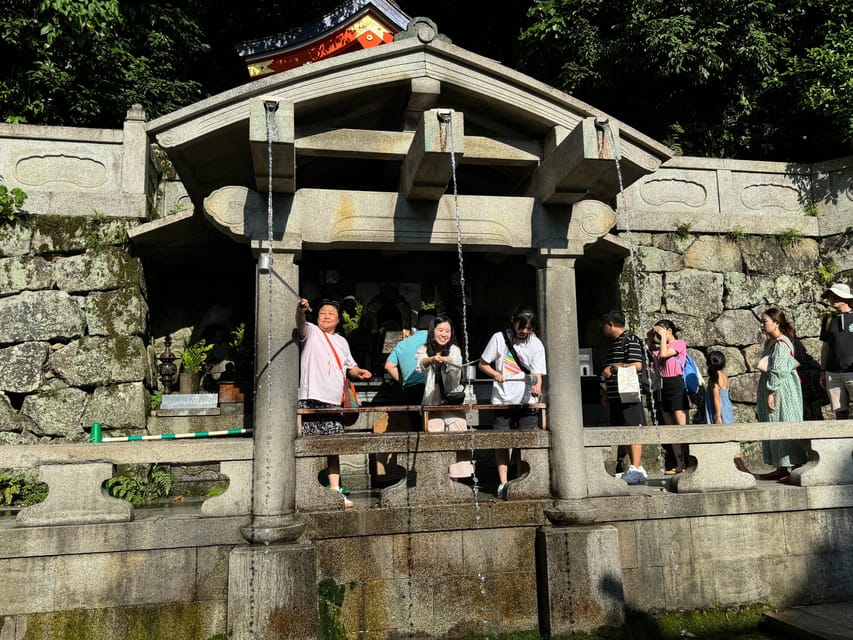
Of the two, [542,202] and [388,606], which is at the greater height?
[542,202]

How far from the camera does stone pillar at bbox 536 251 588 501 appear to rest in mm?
5781

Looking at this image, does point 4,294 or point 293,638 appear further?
point 4,294

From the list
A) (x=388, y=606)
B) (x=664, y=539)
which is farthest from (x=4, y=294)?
(x=664, y=539)

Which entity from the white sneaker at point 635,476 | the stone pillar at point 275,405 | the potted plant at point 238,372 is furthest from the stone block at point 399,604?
the potted plant at point 238,372

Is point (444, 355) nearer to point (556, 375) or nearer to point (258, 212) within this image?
point (556, 375)

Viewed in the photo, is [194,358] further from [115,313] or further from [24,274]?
[24,274]

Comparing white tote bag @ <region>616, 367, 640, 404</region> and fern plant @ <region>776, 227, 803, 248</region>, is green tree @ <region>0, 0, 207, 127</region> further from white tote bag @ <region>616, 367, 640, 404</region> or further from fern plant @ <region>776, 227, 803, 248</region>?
fern plant @ <region>776, 227, 803, 248</region>

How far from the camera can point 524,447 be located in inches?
230

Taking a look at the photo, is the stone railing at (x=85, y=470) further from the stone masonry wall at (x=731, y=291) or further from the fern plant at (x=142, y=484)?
the stone masonry wall at (x=731, y=291)

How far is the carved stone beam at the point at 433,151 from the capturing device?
506 cm

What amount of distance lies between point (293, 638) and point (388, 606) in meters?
0.80

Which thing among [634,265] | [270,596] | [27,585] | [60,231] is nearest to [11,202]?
[60,231]

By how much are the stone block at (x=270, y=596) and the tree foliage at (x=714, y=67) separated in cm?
1092

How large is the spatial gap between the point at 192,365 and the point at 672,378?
21.3 feet
